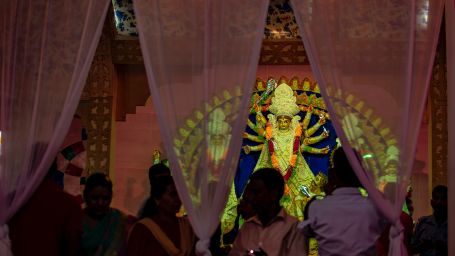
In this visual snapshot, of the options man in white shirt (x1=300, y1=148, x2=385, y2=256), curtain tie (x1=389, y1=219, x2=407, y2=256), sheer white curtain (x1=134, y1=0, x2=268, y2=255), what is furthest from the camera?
sheer white curtain (x1=134, y1=0, x2=268, y2=255)

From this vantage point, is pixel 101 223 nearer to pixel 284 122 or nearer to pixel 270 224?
pixel 270 224

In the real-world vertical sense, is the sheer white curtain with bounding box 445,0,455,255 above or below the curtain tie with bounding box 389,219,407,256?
above

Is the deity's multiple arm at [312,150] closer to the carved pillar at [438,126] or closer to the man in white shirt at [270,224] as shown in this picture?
the carved pillar at [438,126]

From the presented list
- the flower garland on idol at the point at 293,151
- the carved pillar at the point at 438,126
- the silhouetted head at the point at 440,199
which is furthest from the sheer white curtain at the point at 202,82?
the carved pillar at the point at 438,126

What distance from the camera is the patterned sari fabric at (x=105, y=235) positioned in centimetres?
454

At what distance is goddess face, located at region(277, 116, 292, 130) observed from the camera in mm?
7242

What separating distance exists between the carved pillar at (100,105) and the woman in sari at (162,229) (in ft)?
10.3

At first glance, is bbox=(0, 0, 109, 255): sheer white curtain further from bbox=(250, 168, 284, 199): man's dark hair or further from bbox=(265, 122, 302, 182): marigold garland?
bbox=(265, 122, 302, 182): marigold garland

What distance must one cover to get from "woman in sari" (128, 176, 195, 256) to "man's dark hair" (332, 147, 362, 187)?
83cm

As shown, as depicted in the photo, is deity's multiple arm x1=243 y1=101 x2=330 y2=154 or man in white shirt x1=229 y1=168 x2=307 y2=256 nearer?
man in white shirt x1=229 y1=168 x2=307 y2=256

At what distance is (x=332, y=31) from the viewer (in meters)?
4.46

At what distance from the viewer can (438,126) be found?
7105 mm

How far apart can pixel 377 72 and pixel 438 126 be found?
9.34 feet

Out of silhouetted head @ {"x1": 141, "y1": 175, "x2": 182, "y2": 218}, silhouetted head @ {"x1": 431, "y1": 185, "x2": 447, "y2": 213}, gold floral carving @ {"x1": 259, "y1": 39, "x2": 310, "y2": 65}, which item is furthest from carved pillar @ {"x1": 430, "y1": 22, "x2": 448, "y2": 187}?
silhouetted head @ {"x1": 141, "y1": 175, "x2": 182, "y2": 218}
